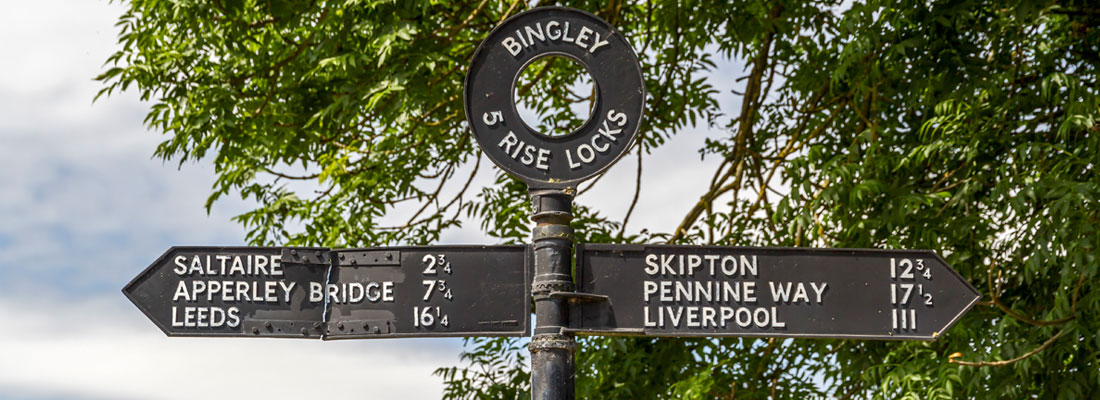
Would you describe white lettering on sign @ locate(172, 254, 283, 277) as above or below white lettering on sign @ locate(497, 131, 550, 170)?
below

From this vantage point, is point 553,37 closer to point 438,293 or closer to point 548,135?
point 548,135

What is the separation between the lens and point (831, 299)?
315 centimetres

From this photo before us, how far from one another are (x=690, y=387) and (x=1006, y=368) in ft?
5.24

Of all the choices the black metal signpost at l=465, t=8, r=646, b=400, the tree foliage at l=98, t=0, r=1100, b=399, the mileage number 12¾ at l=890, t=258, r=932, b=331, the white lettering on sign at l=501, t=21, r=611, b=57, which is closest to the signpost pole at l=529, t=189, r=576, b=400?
the black metal signpost at l=465, t=8, r=646, b=400

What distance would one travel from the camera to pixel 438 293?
3.07 m

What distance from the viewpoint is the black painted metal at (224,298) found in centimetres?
308

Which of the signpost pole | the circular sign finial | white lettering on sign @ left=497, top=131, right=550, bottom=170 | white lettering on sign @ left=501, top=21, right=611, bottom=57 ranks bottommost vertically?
the signpost pole

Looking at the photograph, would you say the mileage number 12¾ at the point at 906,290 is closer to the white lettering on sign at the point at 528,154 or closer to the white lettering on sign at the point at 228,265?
the white lettering on sign at the point at 528,154

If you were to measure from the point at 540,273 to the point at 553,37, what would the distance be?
603 mm

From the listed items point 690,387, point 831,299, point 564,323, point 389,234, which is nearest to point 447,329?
point 564,323

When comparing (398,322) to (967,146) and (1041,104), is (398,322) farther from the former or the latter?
(1041,104)

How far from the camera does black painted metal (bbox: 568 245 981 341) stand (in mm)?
3029

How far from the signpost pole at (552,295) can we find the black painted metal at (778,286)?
0.07 meters

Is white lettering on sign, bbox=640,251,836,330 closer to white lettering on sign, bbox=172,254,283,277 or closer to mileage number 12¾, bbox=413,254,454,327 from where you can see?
mileage number 12¾, bbox=413,254,454,327
